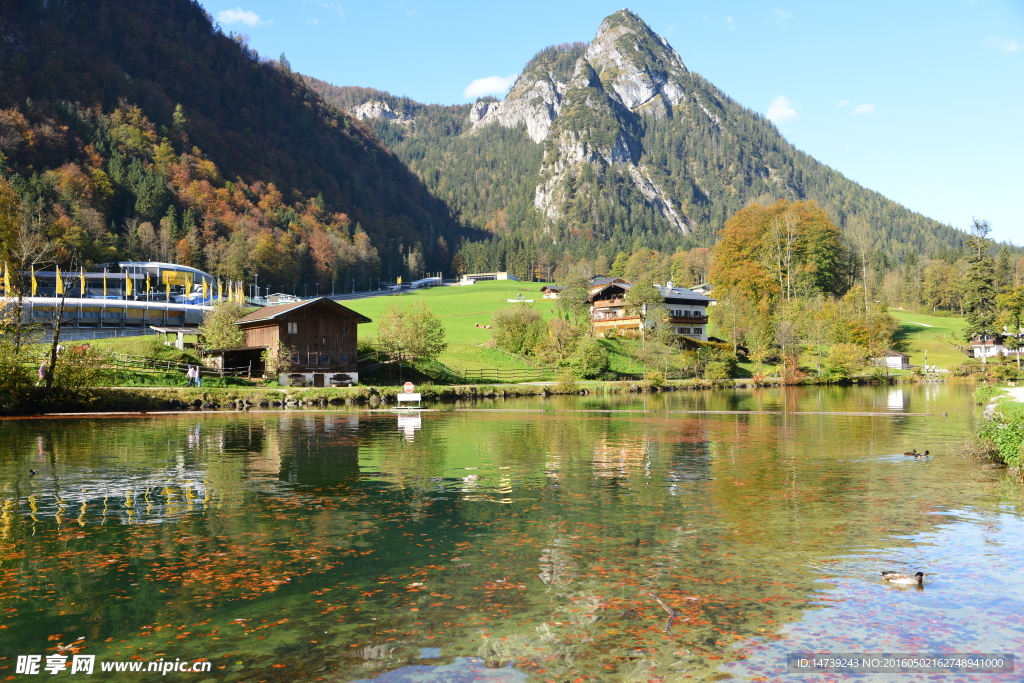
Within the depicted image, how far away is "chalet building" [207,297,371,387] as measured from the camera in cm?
6775

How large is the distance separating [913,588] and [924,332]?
135 metres

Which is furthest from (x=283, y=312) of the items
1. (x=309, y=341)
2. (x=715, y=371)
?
(x=715, y=371)

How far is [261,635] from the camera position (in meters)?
9.70

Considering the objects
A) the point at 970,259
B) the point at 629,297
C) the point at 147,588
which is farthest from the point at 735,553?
the point at 970,259

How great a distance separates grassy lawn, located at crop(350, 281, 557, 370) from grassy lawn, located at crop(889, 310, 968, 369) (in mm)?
59381

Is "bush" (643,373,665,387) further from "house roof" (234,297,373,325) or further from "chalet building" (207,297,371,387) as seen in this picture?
"chalet building" (207,297,371,387)

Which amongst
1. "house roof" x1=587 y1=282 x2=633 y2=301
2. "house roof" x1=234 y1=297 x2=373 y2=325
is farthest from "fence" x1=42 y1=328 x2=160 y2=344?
"house roof" x1=587 y1=282 x2=633 y2=301

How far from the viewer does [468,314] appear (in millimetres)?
129875

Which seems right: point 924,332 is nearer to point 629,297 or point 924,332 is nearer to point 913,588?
point 629,297

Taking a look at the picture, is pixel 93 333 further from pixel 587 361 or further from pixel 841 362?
pixel 841 362

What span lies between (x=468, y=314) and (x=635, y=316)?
3353 cm

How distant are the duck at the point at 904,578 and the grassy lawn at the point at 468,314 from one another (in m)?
70.0

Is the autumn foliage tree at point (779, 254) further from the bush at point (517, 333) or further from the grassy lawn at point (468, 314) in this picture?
the bush at point (517, 333)

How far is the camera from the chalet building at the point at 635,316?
111250mm
